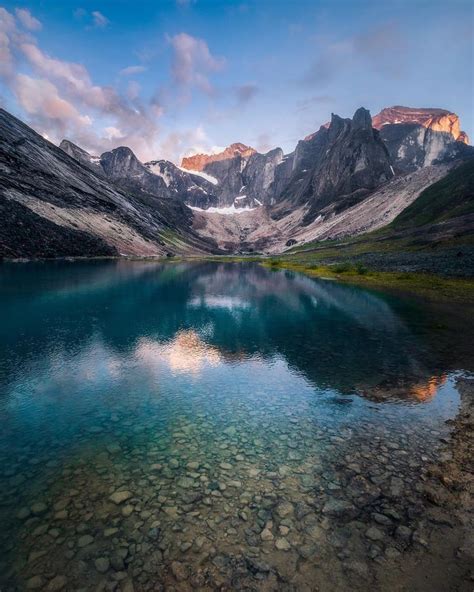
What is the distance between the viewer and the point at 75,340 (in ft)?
95.3

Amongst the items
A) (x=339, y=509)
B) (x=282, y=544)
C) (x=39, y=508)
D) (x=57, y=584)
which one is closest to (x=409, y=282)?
(x=339, y=509)

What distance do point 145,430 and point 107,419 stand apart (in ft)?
7.65

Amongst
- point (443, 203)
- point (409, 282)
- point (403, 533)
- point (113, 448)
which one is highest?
point (443, 203)

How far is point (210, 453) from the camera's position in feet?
44.4

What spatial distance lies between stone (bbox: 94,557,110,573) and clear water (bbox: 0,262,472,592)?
0.03 metres

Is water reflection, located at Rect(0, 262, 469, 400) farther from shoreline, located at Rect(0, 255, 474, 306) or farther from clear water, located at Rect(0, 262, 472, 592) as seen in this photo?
shoreline, located at Rect(0, 255, 474, 306)

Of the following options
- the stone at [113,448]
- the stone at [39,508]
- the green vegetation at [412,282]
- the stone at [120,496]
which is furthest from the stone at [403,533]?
the green vegetation at [412,282]

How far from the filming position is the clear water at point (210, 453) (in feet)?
29.0

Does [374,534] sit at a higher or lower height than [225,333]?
higher

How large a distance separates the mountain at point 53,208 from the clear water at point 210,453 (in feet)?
304

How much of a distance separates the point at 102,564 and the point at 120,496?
2.36m

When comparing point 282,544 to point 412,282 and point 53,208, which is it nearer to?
point 412,282

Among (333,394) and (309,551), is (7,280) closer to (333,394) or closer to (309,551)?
(333,394)

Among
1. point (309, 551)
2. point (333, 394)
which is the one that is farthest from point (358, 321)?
point (309, 551)
